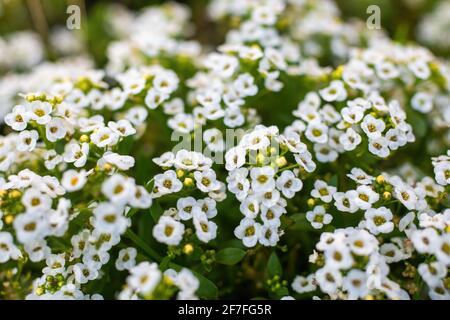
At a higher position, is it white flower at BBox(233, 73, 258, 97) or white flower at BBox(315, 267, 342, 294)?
white flower at BBox(233, 73, 258, 97)

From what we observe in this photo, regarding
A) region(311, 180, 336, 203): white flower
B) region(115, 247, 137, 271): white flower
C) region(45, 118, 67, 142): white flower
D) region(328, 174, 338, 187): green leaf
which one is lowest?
region(115, 247, 137, 271): white flower

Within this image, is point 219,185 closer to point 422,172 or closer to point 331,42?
point 422,172

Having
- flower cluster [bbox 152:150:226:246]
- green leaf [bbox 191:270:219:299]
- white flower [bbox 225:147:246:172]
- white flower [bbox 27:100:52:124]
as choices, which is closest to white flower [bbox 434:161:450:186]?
white flower [bbox 225:147:246:172]

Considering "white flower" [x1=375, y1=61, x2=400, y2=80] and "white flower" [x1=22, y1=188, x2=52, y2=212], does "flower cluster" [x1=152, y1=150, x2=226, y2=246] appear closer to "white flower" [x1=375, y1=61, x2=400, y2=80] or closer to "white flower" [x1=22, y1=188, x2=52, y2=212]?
"white flower" [x1=22, y1=188, x2=52, y2=212]

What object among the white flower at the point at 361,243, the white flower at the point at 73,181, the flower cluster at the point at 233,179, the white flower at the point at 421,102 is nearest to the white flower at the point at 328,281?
the flower cluster at the point at 233,179

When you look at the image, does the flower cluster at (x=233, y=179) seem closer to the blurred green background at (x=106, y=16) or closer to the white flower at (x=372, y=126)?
the white flower at (x=372, y=126)
